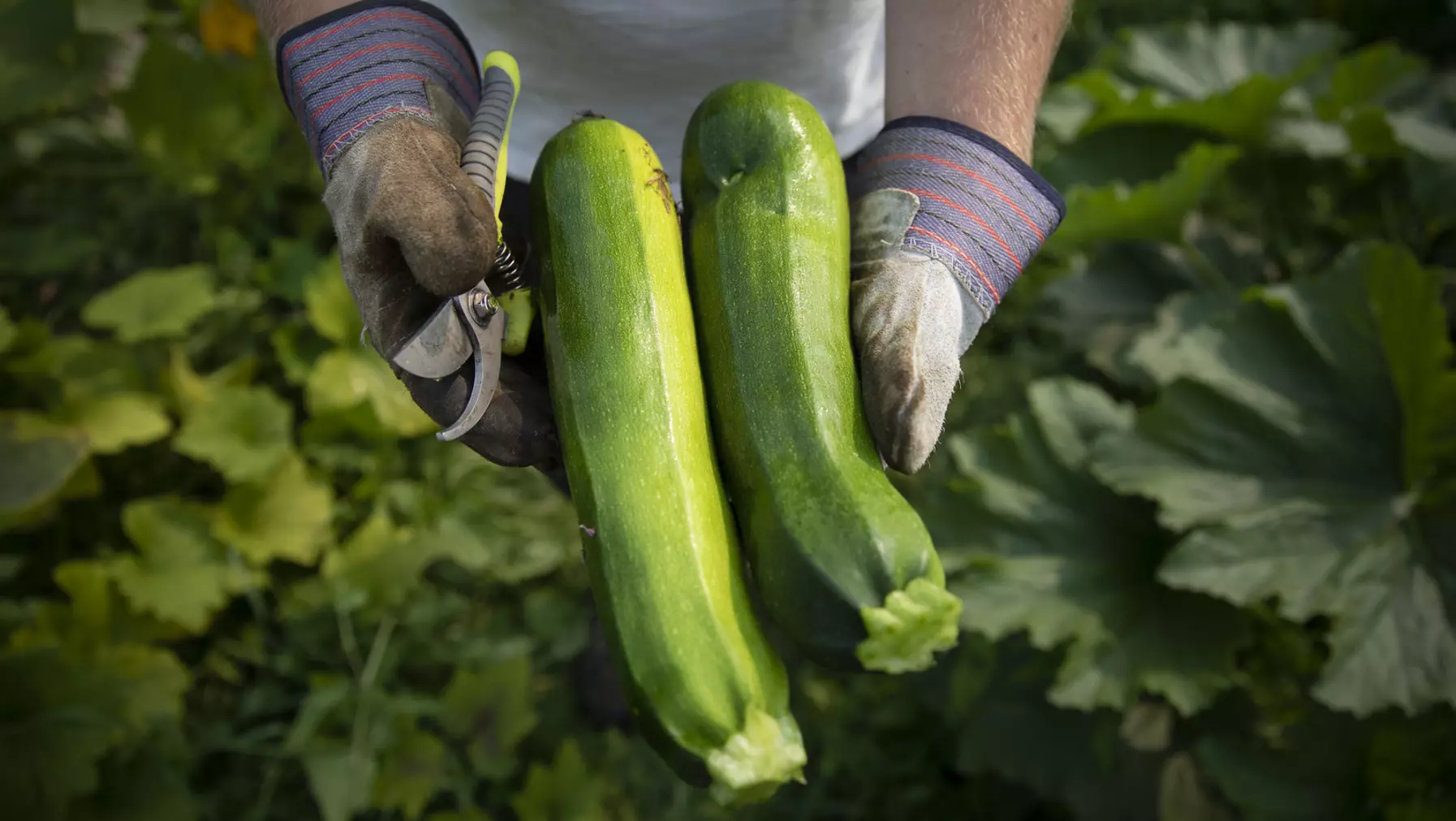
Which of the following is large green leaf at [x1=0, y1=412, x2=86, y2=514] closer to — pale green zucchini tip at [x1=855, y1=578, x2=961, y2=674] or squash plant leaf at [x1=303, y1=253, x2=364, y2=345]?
squash plant leaf at [x1=303, y1=253, x2=364, y2=345]

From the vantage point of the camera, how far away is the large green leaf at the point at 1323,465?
2.55 metres

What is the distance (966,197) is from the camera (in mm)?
1786

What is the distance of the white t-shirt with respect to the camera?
204 centimetres

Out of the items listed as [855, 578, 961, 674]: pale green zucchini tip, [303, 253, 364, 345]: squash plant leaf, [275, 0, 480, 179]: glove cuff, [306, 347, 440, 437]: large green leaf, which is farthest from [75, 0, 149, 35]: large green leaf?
[855, 578, 961, 674]: pale green zucchini tip

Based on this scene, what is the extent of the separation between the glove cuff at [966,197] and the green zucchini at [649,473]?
402 millimetres

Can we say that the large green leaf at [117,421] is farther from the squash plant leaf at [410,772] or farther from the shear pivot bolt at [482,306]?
the shear pivot bolt at [482,306]

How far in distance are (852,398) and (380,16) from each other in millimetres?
1013

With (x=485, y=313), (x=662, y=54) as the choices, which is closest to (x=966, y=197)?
(x=662, y=54)

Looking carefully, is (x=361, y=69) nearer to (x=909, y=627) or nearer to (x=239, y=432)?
(x=909, y=627)

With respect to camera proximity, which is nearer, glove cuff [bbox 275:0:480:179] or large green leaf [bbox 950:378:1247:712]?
glove cuff [bbox 275:0:480:179]

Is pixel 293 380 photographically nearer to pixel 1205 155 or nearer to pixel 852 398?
pixel 852 398

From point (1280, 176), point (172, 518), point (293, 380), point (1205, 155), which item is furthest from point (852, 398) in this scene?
point (1280, 176)

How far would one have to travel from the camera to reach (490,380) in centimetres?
162

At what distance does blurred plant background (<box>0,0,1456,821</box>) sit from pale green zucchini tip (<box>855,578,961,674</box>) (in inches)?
50.2
